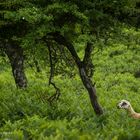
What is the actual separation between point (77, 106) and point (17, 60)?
3.75 m

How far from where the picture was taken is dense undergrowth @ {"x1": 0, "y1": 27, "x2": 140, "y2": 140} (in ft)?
37.1

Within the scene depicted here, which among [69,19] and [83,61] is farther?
[83,61]

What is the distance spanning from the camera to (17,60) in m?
22.0

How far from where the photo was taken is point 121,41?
640 inches

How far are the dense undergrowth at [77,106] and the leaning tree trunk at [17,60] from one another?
1.84 feet

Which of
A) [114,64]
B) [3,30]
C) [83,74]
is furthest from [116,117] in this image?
[114,64]

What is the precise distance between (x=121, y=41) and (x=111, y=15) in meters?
0.99

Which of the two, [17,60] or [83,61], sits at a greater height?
[83,61]

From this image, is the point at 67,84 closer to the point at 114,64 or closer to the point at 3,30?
the point at 114,64

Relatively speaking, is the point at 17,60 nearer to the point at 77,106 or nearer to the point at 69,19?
the point at 77,106

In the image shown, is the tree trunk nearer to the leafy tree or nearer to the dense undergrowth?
the leafy tree

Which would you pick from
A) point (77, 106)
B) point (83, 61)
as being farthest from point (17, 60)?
point (83, 61)

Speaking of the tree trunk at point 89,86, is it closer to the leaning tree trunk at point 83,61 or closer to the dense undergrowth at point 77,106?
the leaning tree trunk at point 83,61

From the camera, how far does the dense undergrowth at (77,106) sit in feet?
37.1
